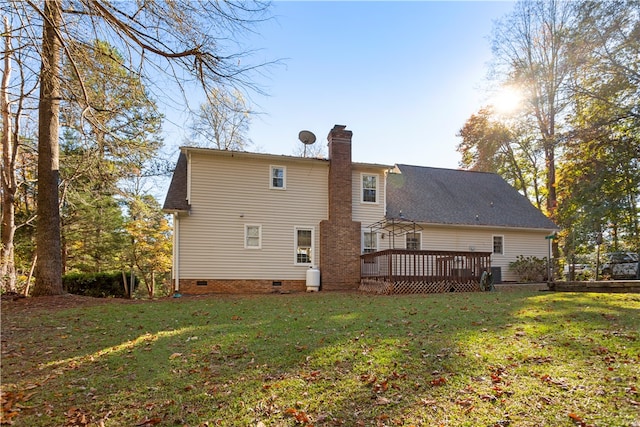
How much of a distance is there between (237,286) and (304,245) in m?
3.04

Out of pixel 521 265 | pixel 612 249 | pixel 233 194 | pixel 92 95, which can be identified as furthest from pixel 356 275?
pixel 612 249

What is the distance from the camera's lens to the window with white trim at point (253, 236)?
14.2 m

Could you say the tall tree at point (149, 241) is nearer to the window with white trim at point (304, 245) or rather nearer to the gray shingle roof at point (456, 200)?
the window with white trim at point (304, 245)

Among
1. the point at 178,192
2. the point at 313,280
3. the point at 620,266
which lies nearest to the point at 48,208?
the point at 178,192

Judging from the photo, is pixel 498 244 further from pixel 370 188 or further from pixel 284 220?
pixel 284 220

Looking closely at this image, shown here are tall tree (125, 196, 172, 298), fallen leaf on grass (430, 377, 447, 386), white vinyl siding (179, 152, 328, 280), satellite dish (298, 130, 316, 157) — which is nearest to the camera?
fallen leaf on grass (430, 377, 447, 386)

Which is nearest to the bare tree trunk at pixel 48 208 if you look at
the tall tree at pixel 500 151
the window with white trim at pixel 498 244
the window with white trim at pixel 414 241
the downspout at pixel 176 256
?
the downspout at pixel 176 256

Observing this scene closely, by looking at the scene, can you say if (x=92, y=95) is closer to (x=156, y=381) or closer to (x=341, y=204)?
(x=156, y=381)

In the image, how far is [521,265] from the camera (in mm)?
17438

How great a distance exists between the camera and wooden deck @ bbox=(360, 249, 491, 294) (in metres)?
12.6

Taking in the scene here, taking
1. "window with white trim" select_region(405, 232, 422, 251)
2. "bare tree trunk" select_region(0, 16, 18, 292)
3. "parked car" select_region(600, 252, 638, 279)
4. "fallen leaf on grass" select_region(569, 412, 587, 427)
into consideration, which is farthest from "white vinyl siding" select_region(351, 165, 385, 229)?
"fallen leaf on grass" select_region(569, 412, 587, 427)

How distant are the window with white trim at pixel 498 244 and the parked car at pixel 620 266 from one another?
13.7 ft

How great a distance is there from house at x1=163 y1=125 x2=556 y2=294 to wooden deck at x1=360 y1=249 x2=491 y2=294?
4.65 feet

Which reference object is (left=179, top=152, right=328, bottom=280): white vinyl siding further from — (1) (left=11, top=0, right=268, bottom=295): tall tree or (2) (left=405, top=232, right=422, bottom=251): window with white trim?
(1) (left=11, top=0, right=268, bottom=295): tall tree
